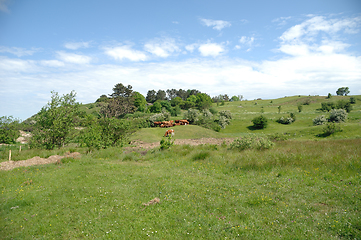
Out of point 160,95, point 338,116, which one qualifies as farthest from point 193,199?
point 160,95

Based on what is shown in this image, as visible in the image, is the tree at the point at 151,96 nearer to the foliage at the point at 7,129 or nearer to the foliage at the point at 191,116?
the foliage at the point at 191,116

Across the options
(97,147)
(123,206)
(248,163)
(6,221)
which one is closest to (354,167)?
(248,163)

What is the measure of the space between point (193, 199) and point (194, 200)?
0.30 feet

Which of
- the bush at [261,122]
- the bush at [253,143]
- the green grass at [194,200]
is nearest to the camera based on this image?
the green grass at [194,200]

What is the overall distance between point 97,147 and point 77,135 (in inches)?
119

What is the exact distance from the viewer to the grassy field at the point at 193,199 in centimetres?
594

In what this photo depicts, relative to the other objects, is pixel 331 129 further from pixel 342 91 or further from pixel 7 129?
pixel 342 91

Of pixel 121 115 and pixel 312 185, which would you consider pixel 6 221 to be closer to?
pixel 312 185

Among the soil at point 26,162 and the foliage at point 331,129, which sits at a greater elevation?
the foliage at point 331,129

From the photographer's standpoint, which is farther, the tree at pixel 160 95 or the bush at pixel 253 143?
the tree at pixel 160 95

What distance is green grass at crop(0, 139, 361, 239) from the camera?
5.93m

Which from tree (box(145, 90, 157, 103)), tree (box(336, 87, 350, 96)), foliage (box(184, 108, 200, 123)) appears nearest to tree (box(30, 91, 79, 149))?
foliage (box(184, 108, 200, 123))

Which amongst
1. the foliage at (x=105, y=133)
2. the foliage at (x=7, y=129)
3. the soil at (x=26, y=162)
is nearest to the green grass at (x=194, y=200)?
the soil at (x=26, y=162)

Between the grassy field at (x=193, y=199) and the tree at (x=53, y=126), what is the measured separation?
6856mm
